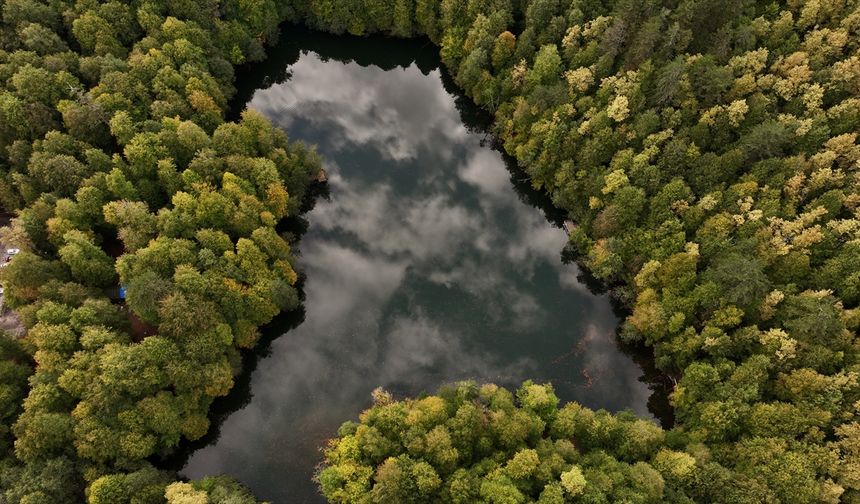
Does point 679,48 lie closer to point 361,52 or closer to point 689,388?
point 689,388

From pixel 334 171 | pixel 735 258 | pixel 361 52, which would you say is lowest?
pixel 735 258

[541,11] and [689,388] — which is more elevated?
[541,11]

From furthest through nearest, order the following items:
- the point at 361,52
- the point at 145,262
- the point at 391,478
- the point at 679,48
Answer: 1. the point at 361,52
2. the point at 679,48
3. the point at 145,262
4. the point at 391,478

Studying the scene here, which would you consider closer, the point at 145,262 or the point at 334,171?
the point at 145,262

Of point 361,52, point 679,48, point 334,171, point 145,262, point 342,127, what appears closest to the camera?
point 145,262

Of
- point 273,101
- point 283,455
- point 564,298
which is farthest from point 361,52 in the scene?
point 283,455

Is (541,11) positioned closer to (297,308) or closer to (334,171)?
(334,171)
